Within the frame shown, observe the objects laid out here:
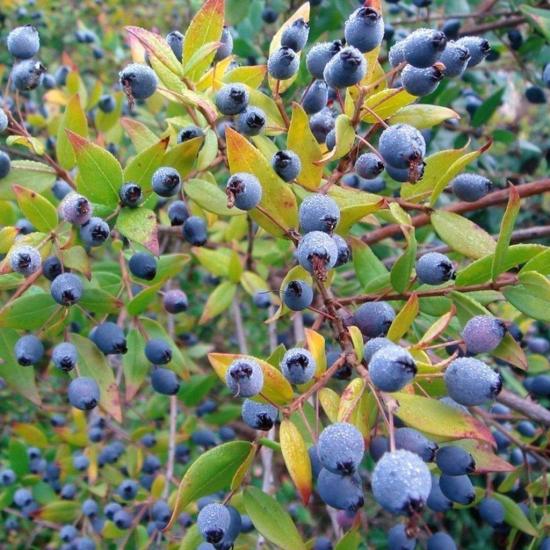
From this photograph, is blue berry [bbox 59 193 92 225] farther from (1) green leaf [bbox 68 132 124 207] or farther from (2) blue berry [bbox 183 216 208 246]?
(2) blue berry [bbox 183 216 208 246]

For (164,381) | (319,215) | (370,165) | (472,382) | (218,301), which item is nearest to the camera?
(472,382)

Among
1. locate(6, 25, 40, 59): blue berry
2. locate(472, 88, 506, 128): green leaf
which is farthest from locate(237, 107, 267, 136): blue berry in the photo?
locate(472, 88, 506, 128): green leaf

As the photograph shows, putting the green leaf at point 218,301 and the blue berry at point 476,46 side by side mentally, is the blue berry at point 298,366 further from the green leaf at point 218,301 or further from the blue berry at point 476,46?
the green leaf at point 218,301

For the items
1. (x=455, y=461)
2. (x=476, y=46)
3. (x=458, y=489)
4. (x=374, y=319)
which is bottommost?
(x=458, y=489)

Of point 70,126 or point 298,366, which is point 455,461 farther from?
point 70,126

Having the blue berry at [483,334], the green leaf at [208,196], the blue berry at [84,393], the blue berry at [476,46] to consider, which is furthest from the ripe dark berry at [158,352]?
the blue berry at [476,46]

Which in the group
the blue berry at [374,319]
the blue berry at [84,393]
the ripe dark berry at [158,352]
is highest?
the blue berry at [374,319]

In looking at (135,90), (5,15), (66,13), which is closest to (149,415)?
(135,90)

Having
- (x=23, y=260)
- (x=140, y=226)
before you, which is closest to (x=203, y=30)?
(x=140, y=226)
